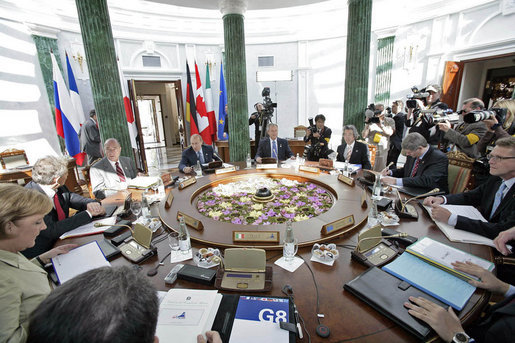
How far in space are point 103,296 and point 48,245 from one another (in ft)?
5.36

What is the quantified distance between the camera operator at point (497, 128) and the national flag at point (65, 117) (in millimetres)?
6533

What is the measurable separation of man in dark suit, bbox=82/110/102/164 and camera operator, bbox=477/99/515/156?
20.6 feet

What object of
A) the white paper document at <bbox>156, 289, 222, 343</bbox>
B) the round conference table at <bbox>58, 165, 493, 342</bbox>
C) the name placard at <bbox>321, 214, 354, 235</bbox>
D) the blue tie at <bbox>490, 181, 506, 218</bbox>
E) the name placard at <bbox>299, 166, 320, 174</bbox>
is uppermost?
the blue tie at <bbox>490, 181, 506, 218</bbox>

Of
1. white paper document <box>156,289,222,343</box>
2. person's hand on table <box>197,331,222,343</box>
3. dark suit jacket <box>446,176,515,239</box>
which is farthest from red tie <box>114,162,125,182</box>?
dark suit jacket <box>446,176,515,239</box>

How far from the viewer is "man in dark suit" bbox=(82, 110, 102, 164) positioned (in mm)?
4930

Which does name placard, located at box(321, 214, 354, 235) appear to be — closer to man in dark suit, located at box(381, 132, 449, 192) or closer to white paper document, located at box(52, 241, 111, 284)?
man in dark suit, located at box(381, 132, 449, 192)

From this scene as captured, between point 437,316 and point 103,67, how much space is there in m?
4.25

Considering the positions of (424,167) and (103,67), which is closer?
(424,167)

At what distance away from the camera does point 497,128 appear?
8.81 ft

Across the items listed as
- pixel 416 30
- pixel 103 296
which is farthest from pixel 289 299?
pixel 416 30

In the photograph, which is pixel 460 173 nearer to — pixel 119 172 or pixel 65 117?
pixel 119 172

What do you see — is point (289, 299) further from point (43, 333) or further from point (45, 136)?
point (45, 136)

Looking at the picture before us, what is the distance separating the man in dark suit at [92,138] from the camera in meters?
4.93

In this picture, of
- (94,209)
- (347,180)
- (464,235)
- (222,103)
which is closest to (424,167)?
(347,180)
